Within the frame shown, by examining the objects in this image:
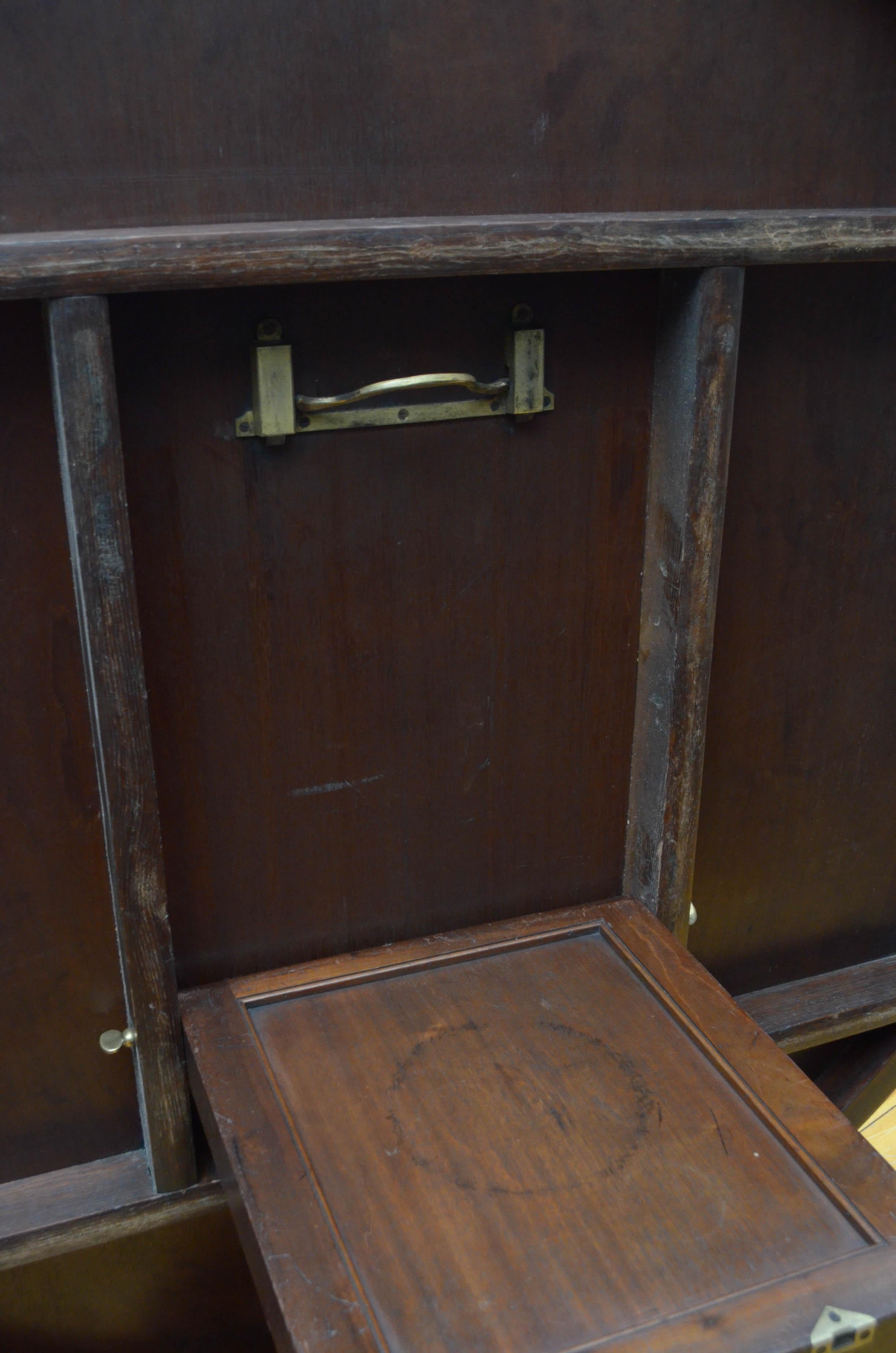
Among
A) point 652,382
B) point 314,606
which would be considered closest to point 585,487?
point 652,382

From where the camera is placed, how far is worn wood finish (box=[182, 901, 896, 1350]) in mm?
915

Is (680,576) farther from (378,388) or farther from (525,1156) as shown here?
(525,1156)

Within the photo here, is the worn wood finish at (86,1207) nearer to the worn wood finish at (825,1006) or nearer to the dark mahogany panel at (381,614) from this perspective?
the dark mahogany panel at (381,614)

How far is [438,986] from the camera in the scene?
128cm

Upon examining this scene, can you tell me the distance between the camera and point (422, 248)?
101 centimetres

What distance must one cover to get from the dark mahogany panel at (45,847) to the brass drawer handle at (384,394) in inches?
7.3

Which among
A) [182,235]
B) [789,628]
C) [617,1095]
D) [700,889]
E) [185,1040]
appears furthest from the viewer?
[700,889]

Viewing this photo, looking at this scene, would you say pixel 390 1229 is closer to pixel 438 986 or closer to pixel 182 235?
pixel 438 986

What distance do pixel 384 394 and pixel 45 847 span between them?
1.82 ft

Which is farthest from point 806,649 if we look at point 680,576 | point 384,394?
point 384,394

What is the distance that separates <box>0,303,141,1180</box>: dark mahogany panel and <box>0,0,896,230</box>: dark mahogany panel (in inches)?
6.2

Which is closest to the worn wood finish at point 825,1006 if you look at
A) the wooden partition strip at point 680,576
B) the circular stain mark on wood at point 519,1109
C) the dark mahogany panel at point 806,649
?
the dark mahogany panel at point 806,649

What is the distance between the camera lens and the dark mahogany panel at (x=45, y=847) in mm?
1041

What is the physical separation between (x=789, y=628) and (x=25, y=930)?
0.92 metres
